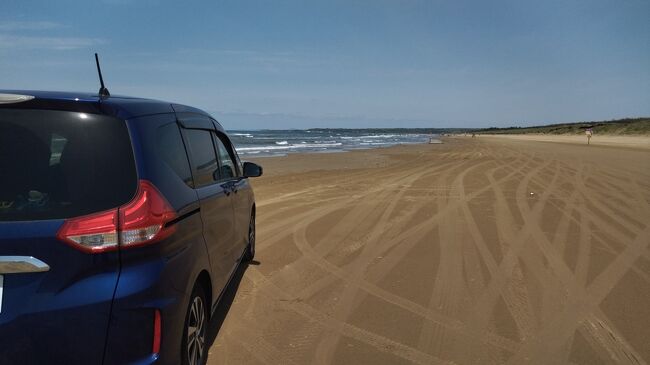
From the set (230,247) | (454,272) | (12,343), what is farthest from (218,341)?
(454,272)

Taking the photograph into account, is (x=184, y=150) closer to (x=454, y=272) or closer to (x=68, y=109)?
(x=68, y=109)

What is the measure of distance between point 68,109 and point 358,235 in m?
5.26

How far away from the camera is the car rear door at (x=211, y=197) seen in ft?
11.2

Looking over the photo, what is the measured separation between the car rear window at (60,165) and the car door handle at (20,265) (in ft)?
0.64

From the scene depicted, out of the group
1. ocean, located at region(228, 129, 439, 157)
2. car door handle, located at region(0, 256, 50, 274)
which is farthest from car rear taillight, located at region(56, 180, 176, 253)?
ocean, located at region(228, 129, 439, 157)

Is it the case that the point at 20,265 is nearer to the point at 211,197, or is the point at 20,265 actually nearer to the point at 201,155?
the point at 211,197

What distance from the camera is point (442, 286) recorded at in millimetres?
4992

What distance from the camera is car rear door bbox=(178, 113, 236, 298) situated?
3.40 m

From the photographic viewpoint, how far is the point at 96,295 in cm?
225

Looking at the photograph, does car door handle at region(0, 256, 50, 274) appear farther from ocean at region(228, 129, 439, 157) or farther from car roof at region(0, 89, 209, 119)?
ocean at region(228, 129, 439, 157)

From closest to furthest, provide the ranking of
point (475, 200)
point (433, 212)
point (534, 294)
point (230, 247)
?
point (230, 247)
point (534, 294)
point (433, 212)
point (475, 200)

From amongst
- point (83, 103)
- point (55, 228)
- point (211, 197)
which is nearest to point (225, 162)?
point (211, 197)

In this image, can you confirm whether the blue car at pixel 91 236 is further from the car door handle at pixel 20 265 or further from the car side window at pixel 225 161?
the car side window at pixel 225 161

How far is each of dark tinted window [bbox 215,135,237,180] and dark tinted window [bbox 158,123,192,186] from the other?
990 mm
